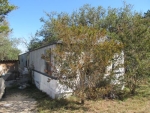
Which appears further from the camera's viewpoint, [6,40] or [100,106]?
[6,40]

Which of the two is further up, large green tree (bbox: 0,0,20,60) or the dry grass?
large green tree (bbox: 0,0,20,60)

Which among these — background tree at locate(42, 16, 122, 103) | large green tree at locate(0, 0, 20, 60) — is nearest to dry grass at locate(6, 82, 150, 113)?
background tree at locate(42, 16, 122, 103)

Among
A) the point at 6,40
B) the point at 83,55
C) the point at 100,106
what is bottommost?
the point at 100,106

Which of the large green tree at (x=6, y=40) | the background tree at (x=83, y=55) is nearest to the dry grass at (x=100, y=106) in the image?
the background tree at (x=83, y=55)

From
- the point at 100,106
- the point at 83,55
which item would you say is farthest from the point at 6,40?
the point at 100,106

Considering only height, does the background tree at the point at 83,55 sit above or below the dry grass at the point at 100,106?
above

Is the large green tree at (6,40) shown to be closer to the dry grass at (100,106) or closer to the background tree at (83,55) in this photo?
the background tree at (83,55)

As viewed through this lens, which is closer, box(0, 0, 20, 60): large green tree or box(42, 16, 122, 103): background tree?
box(42, 16, 122, 103): background tree

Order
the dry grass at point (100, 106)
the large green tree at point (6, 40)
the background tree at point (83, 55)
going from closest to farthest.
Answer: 1. the background tree at point (83, 55)
2. the dry grass at point (100, 106)
3. the large green tree at point (6, 40)

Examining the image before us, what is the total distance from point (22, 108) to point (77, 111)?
254 centimetres

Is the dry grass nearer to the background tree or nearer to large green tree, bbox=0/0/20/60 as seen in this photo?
the background tree

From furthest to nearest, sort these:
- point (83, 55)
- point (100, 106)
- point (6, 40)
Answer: point (6, 40) < point (100, 106) < point (83, 55)

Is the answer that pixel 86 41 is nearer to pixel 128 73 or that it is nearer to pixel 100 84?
pixel 100 84

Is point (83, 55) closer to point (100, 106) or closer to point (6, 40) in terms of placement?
point (100, 106)
